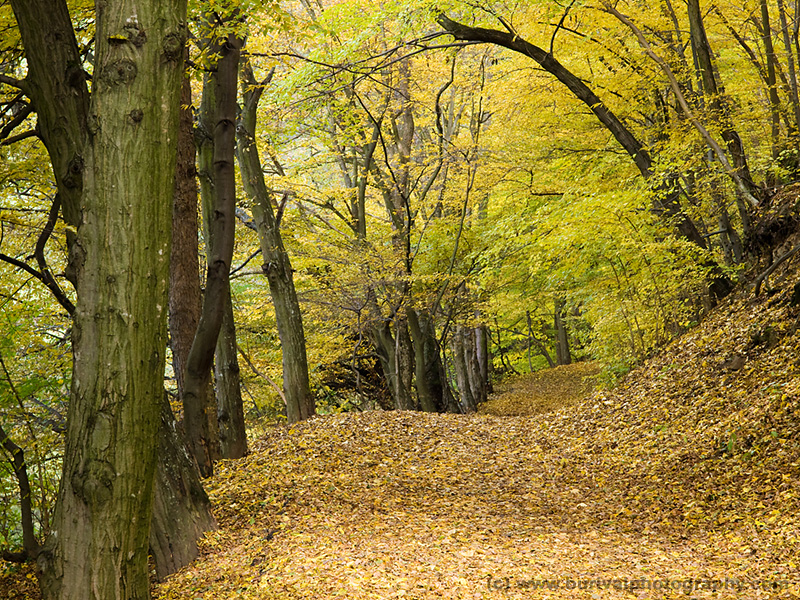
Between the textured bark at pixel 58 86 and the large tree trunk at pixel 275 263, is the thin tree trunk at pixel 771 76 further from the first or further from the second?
the textured bark at pixel 58 86

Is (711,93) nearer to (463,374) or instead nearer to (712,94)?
(712,94)

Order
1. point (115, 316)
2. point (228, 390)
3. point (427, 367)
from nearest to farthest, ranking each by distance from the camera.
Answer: point (115, 316) < point (228, 390) < point (427, 367)

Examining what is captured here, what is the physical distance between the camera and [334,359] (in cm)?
1420

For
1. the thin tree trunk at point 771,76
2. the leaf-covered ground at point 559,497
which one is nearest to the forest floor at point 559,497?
the leaf-covered ground at point 559,497

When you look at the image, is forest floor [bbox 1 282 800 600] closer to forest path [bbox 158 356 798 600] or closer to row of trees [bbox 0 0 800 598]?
forest path [bbox 158 356 798 600]

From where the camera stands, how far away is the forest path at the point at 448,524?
12.1ft

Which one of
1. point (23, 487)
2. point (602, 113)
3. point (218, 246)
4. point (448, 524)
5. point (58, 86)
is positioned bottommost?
point (448, 524)

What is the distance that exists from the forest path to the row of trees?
1.97ft

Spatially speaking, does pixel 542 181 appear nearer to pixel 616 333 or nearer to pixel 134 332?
pixel 616 333

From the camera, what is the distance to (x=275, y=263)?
9133 millimetres

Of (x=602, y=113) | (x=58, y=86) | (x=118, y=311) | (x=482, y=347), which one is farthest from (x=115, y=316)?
(x=482, y=347)

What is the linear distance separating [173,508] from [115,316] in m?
2.16

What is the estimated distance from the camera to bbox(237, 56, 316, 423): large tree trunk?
8867mm

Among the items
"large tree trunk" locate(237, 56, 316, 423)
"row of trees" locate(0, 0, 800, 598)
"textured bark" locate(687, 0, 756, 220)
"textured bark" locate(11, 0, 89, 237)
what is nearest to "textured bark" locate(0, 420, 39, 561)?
"row of trees" locate(0, 0, 800, 598)
